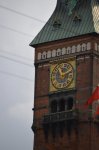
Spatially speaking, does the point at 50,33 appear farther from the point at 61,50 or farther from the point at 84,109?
the point at 84,109

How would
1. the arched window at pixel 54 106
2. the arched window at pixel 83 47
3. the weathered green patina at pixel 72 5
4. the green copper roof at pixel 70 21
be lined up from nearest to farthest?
1. the arched window at pixel 83 47
2. the arched window at pixel 54 106
3. the green copper roof at pixel 70 21
4. the weathered green patina at pixel 72 5

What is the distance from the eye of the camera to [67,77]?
59.1m

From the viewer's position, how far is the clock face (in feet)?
193

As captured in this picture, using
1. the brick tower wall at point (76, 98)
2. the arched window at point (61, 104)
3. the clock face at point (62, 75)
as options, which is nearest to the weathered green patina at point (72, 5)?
the brick tower wall at point (76, 98)

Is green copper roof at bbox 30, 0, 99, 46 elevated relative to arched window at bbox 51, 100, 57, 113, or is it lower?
elevated

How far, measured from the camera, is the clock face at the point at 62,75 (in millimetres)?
58875

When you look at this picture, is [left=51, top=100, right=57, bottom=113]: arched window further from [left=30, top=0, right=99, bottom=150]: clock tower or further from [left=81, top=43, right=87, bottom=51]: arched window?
[left=81, top=43, right=87, bottom=51]: arched window

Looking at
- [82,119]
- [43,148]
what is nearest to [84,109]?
[82,119]

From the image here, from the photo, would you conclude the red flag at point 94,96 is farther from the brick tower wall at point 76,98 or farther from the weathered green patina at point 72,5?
the weathered green patina at point 72,5

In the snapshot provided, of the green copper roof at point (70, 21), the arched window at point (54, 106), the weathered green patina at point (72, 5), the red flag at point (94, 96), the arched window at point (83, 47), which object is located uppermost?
the weathered green patina at point (72, 5)

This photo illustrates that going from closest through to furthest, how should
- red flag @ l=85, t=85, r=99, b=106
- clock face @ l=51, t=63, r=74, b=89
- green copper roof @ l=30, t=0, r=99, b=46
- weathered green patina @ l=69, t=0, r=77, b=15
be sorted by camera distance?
red flag @ l=85, t=85, r=99, b=106 < clock face @ l=51, t=63, r=74, b=89 < green copper roof @ l=30, t=0, r=99, b=46 < weathered green patina @ l=69, t=0, r=77, b=15

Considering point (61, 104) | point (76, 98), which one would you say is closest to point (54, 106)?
point (61, 104)

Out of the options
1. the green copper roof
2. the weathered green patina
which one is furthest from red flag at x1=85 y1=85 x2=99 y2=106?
the weathered green patina

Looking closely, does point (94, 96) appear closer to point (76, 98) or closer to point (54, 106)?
point (76, 98)
